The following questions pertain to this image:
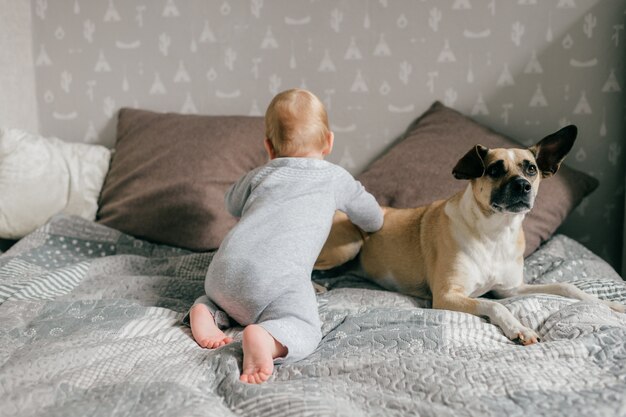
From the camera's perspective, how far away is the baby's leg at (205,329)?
133 cm

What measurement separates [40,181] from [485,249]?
5.55 feet

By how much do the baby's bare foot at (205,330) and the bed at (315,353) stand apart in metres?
0.03

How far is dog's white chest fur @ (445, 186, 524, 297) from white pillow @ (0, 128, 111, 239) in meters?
1.50

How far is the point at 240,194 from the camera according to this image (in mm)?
1636

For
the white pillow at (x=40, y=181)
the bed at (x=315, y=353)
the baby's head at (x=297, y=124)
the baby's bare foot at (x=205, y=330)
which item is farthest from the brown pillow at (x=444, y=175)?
the white pillow at (x=40, y=181)

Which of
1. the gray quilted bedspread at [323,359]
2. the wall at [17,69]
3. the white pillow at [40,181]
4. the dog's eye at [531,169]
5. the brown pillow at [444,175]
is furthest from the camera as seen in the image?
the wall at [17,69]

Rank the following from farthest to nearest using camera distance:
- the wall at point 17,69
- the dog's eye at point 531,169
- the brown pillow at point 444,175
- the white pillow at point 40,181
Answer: the wall at point 17,69, the white pillow at point 40,181, the brown pillow at point 444,175, the dog's eye at point 531,169

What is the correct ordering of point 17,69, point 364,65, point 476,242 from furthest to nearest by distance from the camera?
point 17,69
point 364,65
point 476,242

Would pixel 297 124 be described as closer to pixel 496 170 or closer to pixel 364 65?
pixel 496 170

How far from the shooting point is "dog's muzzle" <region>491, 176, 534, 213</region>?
1.53 metres

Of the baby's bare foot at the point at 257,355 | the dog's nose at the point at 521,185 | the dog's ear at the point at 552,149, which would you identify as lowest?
the baby's bare foot at the point at 257,355

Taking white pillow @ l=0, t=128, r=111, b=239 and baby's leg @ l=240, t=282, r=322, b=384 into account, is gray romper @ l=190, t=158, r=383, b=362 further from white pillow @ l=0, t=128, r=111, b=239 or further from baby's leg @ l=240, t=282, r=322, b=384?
white pillow @ l=0, t=128, r=111, b=239

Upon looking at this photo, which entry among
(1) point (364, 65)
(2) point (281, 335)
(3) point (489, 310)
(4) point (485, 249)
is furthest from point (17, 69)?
(3) point (489, 310)

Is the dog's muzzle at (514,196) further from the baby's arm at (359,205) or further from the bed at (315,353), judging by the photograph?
the baby's arm at (359,205)
